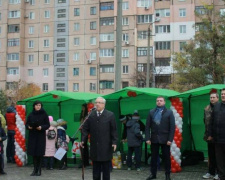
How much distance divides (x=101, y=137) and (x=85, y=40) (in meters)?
47.9

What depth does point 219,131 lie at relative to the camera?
8.84m

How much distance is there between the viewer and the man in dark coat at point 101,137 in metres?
7.79

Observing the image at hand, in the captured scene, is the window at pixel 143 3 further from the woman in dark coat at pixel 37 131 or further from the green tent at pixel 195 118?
the woman in dark coat at pixel 37 131

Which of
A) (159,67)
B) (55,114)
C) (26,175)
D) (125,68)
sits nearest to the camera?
(26,175)

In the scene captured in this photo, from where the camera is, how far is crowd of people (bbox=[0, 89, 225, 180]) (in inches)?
309

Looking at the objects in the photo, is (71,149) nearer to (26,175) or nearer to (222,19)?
(26,175)

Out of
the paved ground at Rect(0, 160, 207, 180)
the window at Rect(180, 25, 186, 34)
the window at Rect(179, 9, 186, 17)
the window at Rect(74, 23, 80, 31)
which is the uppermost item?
the window at Rect(179, 9, 186, 17)

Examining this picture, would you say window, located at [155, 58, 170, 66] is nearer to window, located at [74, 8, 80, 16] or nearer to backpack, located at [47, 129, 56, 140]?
window, located at [74, 8, 80, 16]

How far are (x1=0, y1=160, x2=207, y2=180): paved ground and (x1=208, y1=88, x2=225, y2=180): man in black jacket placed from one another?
61.7 inches

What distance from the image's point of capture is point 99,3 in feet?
179

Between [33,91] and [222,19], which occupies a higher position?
[222,19]

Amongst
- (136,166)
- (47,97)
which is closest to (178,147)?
(136,166)

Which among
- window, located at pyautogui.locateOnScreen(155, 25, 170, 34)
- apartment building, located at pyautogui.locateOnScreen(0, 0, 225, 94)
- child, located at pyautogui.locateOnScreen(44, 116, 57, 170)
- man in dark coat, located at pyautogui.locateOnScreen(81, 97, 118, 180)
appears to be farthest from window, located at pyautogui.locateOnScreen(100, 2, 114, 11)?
man in dark coat, located at pyautogui.locateOnScreen(81, 97, 118, 180)

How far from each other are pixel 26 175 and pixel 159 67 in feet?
126
